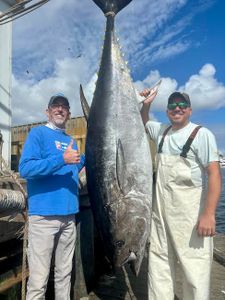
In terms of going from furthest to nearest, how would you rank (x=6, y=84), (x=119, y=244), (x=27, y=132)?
(x=27, y=132)
(x=6, y=84)
(x=119, y=244)

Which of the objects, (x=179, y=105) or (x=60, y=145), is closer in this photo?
(x=179, y=105)

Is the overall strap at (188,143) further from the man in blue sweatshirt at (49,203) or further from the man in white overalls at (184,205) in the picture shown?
the man in blue sweatshirt at (49,203)

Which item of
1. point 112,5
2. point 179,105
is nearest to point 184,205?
point 179,105

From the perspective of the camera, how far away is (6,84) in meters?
6.04

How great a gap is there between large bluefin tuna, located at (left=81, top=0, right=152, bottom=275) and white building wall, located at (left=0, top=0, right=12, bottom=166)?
10.7 ft

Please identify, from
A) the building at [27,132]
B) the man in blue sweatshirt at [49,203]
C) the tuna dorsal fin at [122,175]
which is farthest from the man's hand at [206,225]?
the building at [27,132]

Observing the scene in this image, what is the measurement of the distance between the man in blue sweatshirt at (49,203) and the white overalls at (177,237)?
0.72 m

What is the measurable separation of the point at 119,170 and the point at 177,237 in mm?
728

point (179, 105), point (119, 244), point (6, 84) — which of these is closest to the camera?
point (119, 244)

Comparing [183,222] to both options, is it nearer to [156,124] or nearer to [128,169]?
[128,169]

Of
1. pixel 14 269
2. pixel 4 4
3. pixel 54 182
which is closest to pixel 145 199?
pixel 54 182

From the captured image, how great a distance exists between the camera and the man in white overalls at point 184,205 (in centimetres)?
273

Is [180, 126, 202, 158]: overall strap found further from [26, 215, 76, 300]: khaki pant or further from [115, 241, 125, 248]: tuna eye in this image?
[26, 215, 76, 300]: khaki pant

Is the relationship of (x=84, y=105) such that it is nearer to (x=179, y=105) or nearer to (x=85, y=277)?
(x=179, y=105)
